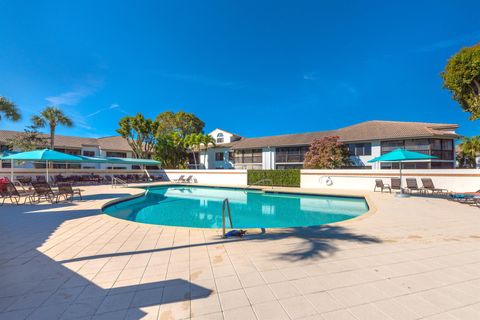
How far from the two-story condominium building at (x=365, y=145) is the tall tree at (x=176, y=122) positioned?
594 cm

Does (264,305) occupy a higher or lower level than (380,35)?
lower

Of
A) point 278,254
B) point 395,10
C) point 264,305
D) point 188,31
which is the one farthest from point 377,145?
point 264,305

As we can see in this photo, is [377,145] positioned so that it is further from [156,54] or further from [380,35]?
[156,54]

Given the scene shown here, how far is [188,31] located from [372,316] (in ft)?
69.5

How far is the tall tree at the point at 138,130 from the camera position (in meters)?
29.9

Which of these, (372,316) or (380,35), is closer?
(372,316)

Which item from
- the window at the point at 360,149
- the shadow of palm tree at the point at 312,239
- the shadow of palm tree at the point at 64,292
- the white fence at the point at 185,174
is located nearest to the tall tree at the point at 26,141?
the white fence at the point at 185,174

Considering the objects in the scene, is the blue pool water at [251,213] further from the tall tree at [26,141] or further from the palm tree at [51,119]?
the palm tree at [51,119]

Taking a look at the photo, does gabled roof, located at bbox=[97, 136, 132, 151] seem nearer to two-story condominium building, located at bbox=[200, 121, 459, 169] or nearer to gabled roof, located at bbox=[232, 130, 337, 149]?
two-story condominium building, located at bbox=[200, 121, 459, 169]

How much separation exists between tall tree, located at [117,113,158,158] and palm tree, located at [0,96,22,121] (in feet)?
50.5

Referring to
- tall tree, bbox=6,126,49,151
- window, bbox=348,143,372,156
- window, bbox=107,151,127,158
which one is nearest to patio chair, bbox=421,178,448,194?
window, bbox=348,143,372,156

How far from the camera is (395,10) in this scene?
14477 mm

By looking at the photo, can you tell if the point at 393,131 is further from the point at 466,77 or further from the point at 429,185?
the point at 429,185

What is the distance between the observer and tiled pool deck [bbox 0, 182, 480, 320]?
2.40 meters
